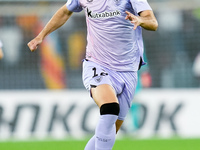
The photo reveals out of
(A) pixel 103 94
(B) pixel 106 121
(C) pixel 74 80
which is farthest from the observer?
(C) pixel 74 80

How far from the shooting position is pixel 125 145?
10.5 meters

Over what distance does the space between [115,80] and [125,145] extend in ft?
13.7

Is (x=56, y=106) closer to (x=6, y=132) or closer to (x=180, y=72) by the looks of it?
(x=6, y=132)

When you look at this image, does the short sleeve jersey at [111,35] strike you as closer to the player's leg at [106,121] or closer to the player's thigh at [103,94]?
the player's thigh at [103,94]

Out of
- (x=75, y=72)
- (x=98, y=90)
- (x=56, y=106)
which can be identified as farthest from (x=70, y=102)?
(x=98, y=90)

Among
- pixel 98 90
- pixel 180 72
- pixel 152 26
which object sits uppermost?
pixel 152 26

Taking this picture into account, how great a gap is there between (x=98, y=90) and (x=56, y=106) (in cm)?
599

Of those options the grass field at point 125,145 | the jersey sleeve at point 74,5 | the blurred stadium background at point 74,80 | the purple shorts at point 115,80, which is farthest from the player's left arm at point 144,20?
the blurred stadium background at point 74,80

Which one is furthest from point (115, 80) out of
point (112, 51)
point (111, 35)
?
point (111, 35)

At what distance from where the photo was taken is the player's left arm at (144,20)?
5637 millimetres

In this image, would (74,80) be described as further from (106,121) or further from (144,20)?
(144,20)

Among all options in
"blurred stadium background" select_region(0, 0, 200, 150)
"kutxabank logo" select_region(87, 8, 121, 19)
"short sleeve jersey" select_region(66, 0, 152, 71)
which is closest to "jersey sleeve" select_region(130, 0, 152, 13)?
"short sleeve jersey" select_region(66, 0, 152, 71)

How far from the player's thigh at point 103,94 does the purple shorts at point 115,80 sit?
7 cm

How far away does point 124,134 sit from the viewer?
1219 centimetres
